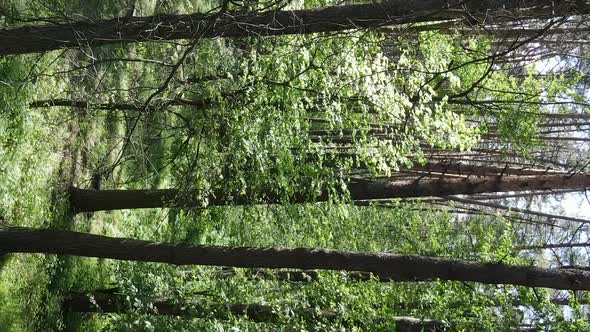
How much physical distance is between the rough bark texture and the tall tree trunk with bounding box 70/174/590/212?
265cm

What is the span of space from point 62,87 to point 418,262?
5.68m

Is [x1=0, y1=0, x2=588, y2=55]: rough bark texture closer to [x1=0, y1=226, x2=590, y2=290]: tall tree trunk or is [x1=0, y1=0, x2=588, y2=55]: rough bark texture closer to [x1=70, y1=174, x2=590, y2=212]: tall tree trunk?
[x1=0, y1=226, x2=590, y2=290]: tall tree trunk

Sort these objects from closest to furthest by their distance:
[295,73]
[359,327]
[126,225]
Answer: [295,73], [359,327], [126,225]

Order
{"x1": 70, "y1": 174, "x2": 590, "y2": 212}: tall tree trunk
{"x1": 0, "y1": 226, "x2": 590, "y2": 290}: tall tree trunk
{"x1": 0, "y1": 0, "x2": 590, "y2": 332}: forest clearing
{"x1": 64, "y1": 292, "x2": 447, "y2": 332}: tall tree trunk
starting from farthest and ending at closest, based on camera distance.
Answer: {"x1": 64, "y1": 292, "x2": 447, "y2": 332}: tall tree trunk → {"x1": 70, "y1": 174, "x2": 590, "y2": 212}: tall tree trunk → {"x1": 0, "y1": 0, "x2": 590, "y2": 332}: forest clearing → {"x1": 0, "y1": 226, "x2": 590, "y2": 290}: tall tree trunk

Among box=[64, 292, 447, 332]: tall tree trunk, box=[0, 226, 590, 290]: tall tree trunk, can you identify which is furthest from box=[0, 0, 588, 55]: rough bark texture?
box=[64, 292, 447, 332]: tall tree trunk

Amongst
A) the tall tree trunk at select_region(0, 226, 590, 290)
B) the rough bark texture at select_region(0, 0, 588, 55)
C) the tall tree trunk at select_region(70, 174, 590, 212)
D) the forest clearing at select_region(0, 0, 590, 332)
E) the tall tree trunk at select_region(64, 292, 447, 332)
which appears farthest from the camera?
the tall tree trunk at select_region(64, 292, 447, 332)

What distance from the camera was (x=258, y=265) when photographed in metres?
7.02

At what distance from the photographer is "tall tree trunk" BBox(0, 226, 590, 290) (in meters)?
6.42

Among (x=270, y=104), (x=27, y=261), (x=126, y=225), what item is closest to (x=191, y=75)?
(x=270, y=104)

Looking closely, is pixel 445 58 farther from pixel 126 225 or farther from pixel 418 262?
pixel 126 225

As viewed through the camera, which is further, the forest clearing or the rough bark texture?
the forest clearing

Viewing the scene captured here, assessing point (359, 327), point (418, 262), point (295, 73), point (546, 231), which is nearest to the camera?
point (418, 262)

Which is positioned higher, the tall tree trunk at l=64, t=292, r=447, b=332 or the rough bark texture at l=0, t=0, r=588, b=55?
the rough bark texture at l=0, t=0, r=588, b=55

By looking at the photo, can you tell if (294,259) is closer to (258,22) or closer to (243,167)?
(243,167)
